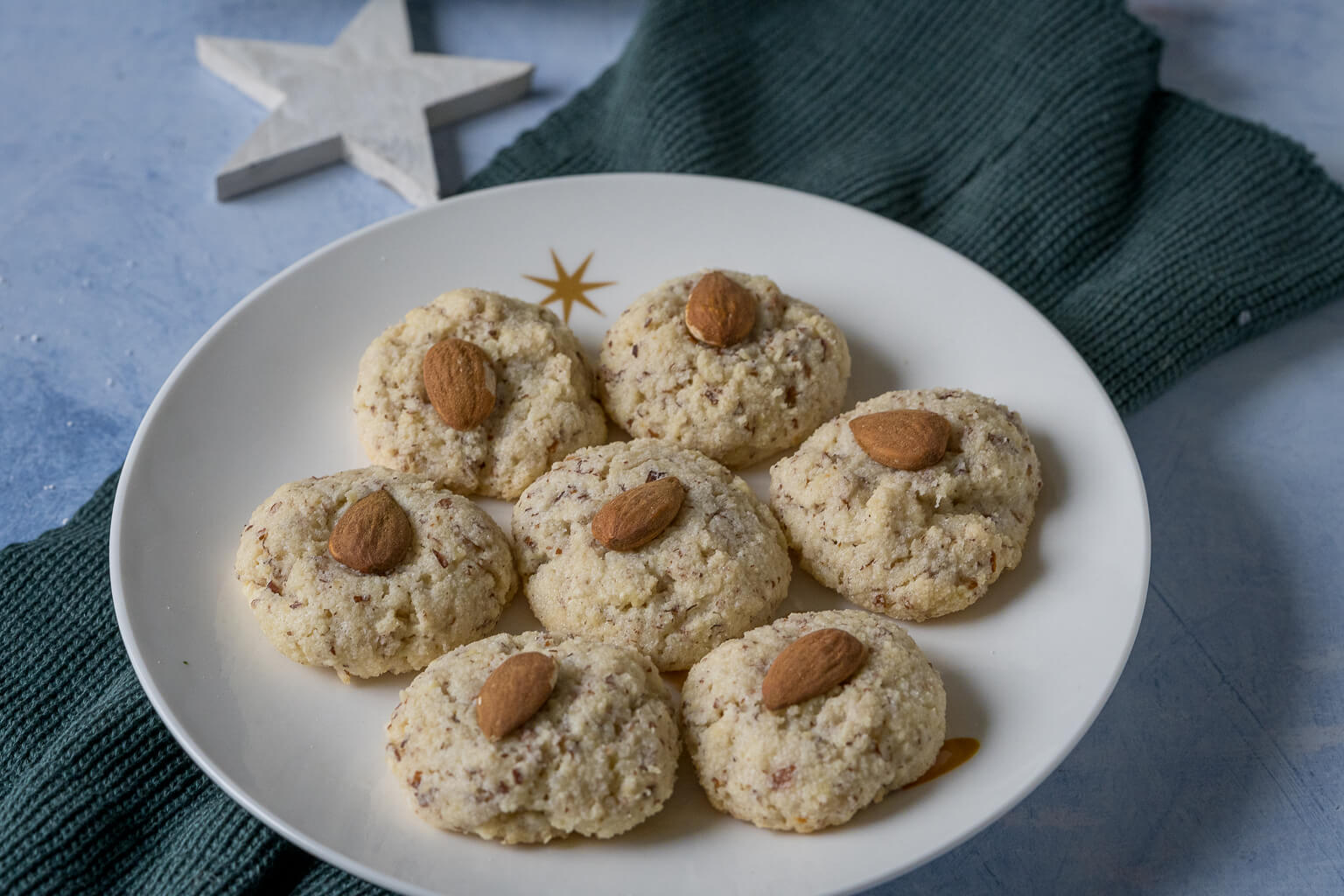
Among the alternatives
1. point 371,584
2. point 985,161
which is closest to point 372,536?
point 371,584

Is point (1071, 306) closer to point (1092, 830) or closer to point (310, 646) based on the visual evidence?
point (1092, 830)

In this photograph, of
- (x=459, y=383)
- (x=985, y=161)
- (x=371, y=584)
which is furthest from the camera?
(x=985, y=161)

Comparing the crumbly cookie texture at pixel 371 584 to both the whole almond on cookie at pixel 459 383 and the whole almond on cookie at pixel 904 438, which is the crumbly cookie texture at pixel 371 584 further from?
the whole almond on cookie at pixel 904 438

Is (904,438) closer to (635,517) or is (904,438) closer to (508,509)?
(635,517)

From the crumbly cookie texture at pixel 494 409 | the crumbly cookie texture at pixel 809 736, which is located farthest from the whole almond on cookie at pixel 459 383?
the crumbly cookie texture at pixel 809 736

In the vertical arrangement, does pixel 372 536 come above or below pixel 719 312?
below

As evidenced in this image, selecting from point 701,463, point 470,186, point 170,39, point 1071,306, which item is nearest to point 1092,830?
point 701,463
